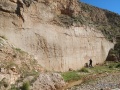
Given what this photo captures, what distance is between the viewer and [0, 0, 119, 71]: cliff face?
58.2 ft

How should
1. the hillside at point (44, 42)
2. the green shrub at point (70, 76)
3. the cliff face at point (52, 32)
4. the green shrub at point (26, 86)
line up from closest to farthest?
the green shrub at point (26, 86) < the hillside at point (44, 42) < the cliff face at point (52, 32) < the green shrub at point (70, 76)

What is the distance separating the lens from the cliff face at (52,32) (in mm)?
17734

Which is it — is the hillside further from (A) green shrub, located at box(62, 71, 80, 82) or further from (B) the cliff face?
(A) green shrub, located at box(62, 71, 80, 82)

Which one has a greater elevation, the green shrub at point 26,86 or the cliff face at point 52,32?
the cliff face at point 52,32

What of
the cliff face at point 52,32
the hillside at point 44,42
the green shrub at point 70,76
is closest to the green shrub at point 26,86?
the hillside at point 44,42

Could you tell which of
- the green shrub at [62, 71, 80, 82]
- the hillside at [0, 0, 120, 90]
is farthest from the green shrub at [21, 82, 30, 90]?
the green shrub at [62, 71, 80, 82]

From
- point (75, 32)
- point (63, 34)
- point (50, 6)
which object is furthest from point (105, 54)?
point (50, 6)

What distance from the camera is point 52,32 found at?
21562 millimetres

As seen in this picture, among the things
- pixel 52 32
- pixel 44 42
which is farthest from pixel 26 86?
pixel 52 32

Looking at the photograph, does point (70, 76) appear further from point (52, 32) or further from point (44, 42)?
point (52, 32)

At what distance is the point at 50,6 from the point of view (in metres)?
22.1

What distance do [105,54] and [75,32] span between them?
8316 millimetres

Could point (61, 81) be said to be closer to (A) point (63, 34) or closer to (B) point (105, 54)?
(A) point (63, 34)

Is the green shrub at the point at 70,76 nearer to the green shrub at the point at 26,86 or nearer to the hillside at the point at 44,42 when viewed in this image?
the hillside at the point at 44,42
